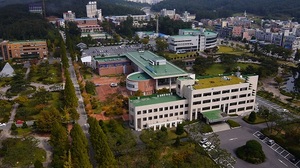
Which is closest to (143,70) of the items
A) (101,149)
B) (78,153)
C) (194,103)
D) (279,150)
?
(194,103)

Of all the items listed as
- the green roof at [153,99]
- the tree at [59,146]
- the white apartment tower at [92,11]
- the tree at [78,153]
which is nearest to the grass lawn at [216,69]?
the green roof at [153,99]

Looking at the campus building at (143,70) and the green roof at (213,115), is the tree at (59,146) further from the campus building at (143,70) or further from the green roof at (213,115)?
the campus building at (143,70)

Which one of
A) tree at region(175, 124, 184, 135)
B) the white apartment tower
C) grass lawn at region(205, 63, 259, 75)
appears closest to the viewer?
tree at region(175, 124, 184, 135)

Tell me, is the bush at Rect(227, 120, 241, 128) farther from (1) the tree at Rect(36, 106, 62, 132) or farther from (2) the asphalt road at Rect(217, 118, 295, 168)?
(1) the tree at Rect(36, 106, 62, 132)

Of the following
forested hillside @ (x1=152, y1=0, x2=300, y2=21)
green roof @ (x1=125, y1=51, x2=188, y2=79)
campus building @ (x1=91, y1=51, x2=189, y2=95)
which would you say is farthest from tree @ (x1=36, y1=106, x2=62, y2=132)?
forested hillside @ (x1=152, y1=0, x2=300, y2=21)

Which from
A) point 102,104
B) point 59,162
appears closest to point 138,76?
point 102,104

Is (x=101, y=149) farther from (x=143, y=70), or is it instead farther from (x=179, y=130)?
(x=143, y=70)
